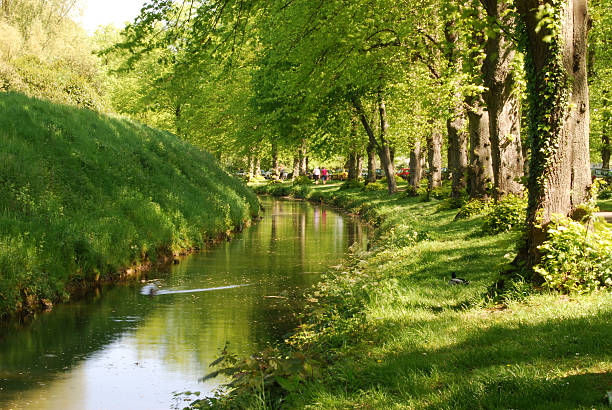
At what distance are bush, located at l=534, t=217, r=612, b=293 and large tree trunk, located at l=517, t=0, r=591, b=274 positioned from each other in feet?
1.00

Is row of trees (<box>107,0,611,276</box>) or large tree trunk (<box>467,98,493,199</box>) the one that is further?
large tree trunk (<box>467,98,493,199</box>)

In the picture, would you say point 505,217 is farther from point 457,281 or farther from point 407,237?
point 457,281

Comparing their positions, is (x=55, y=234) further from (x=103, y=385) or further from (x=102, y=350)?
(x=103, y=385)

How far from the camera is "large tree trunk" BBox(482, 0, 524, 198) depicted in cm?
1684

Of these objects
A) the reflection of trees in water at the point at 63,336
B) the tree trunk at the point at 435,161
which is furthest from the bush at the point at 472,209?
the reflection of trees in water at the point at 63,336

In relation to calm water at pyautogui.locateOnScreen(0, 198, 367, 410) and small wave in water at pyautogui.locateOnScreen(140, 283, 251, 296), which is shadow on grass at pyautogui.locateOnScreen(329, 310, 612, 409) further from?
small wave in water at pyautogui.locateOnScreen(140, 283, 251, 296)

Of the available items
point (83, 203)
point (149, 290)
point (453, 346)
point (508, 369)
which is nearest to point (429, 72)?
point (83, 203)

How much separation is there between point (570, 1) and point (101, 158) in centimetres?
1705

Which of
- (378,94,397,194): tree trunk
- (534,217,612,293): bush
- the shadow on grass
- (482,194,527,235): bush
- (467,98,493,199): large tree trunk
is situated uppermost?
(378,94,397,194): tree trunk

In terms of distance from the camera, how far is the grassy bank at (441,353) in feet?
18.4

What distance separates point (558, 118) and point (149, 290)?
10335 millimetres

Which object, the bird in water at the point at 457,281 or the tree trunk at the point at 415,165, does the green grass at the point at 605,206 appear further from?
the bird in water at the point at 457,281

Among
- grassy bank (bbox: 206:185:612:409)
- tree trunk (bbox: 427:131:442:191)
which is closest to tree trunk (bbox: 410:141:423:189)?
tree trunk (bbox: 427:131:442:191)

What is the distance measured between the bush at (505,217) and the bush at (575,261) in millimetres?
6876
